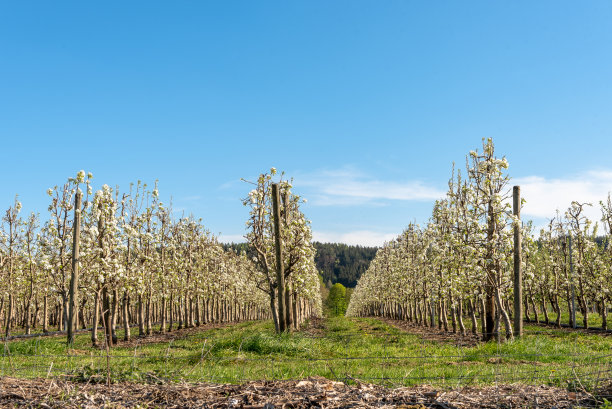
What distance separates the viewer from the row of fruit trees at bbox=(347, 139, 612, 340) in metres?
16.6

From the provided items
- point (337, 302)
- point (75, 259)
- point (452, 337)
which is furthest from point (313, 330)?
point (337, 302)

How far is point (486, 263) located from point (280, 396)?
42.6ft

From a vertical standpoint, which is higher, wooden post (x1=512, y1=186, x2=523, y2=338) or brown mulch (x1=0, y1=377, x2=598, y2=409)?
wooden post (x1=512, y1=186, x2=523, y2=338)

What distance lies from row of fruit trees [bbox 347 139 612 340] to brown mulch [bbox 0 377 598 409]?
21.6 feet

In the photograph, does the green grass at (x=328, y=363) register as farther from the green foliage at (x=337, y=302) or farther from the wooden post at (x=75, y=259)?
the green foliage at (x=337, y=302)

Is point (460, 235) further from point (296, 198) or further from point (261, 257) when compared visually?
point (261, 257)

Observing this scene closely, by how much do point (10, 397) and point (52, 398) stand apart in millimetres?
836

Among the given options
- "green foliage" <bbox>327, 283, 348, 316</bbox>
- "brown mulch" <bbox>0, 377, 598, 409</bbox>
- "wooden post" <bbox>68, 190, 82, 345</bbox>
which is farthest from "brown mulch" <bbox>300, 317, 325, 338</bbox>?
"green foliage" <bbox>327, 283, 348, 316</bbox>

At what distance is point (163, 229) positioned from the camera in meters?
30.3

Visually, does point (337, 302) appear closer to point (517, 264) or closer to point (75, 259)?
point (75, 259)

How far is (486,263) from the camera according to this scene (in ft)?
54.9

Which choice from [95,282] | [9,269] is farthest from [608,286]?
[9,269]

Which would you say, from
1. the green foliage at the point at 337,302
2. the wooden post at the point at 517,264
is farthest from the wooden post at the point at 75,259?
the green foliage at the point at 337,302

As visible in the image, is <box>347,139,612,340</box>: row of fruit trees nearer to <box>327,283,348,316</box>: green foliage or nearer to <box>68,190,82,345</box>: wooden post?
<box>68,190,82,345</box>: wooden post
